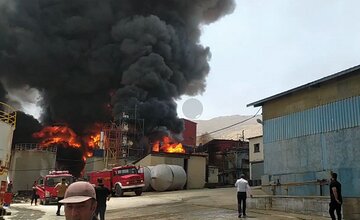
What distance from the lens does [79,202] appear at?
227 centimetres

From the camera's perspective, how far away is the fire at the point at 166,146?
39969 millimetres

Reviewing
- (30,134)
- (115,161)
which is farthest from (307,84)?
(30,134)

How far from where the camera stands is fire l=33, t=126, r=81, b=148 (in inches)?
1841

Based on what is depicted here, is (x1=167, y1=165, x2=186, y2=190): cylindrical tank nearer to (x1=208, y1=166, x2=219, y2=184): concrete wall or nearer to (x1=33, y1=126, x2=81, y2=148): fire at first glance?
(x1=208, y1=166, x2=219, y2=184): concrete wall

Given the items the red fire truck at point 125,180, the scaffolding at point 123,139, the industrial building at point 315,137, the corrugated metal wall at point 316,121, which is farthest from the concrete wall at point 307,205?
the scaffolding at point 123,139

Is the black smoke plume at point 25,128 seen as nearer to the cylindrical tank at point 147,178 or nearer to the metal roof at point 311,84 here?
the cylindrical tank at point 147,178

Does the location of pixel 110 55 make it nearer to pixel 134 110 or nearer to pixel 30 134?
pixel 134 110

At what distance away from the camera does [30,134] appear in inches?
1874

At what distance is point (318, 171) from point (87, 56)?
35.8 meters

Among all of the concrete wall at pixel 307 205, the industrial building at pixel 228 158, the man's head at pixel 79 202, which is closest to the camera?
the man's head at pixel 79 202

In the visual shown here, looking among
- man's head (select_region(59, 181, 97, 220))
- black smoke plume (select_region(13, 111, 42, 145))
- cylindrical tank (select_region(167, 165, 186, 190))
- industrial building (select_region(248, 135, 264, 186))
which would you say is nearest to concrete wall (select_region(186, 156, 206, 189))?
cylindrical tank (select_region(167, 165, 186, 190))

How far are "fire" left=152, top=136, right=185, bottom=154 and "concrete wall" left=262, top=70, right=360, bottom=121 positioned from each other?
2218 cm

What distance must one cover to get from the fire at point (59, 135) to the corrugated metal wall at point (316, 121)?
112 feet

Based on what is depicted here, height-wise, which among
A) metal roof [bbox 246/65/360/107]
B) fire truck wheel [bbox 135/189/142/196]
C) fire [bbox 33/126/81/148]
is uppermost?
fire [bbox 33/126/81/148]
